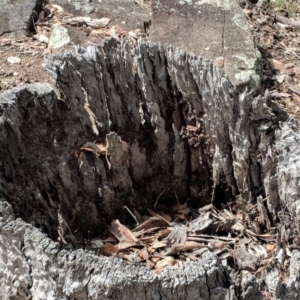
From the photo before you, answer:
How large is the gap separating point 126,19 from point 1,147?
248 centimetres

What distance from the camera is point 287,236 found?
2.27 meters

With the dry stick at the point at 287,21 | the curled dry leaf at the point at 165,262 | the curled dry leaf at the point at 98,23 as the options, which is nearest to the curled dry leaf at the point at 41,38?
the curled dry leaf at the point at 98,23

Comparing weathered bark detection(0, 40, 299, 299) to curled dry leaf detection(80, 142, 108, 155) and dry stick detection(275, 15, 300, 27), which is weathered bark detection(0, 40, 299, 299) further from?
dry stick detection(275, 15, 300, 27)

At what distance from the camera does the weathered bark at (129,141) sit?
2.35m

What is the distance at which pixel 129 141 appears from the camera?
277 cm

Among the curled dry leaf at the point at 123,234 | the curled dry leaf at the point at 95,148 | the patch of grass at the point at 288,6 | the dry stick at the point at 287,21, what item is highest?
the curled dry leaf at the point at 95,148

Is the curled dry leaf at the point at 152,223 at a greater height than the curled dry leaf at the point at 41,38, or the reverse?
the curled dry leaf at the point at 41,38

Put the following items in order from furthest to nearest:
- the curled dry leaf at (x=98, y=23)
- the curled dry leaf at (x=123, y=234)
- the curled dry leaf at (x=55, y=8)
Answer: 1. the curled dry leaf at (x=55, y=8)
2. the curled dry leaf at (x=98, y=23)
3. the curled dry leaf at (x=123, y=234)

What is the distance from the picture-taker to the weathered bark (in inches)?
92.7

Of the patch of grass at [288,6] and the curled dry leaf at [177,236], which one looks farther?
the patch of grass at [288,6]

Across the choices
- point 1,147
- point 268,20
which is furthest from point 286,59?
point 1,147

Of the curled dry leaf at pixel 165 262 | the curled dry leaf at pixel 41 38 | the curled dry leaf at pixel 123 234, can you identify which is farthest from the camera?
the curled dry leaf at pixel 41 38

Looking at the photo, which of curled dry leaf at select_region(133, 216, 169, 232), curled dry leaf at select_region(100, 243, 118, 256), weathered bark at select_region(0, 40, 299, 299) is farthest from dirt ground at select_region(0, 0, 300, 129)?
curled dry leaf at select_region(100, 243, 118, 256)

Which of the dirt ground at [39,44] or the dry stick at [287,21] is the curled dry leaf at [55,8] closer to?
the dirt ground at [39,44]
